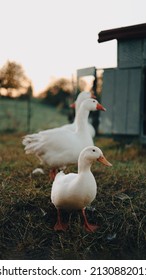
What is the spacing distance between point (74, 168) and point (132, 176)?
99 centimetres

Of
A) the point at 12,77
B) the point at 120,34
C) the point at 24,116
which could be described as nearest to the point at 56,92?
the point at 24,116

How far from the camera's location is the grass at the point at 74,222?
345cm

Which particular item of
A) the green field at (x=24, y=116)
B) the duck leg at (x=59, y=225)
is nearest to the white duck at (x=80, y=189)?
the duck leg at (x=59, y=225)

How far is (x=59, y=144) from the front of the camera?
16.5 feet

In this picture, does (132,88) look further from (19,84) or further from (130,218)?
(19,84)

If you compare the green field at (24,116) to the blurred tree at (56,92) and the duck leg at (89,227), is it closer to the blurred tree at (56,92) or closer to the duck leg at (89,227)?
the blurred tree at (56,92)

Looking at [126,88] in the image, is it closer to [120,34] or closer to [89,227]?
[120,34]

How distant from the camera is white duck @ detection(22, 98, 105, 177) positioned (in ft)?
16.4

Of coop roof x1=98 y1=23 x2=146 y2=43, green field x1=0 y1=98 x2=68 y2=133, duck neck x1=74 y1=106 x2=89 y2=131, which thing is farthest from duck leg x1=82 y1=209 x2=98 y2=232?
green field x1=0 y1=98 x2=68 y2=133

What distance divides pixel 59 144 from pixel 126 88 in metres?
4.11

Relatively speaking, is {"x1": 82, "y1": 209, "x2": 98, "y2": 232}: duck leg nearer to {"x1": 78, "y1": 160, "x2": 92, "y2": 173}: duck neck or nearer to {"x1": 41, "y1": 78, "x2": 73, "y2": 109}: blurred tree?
{"x1": 78, "y1": 160, "x2": 92, "y2": 173}: duck neck

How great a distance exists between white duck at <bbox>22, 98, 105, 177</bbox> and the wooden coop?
10.7 feet

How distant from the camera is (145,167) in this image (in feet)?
19.6
